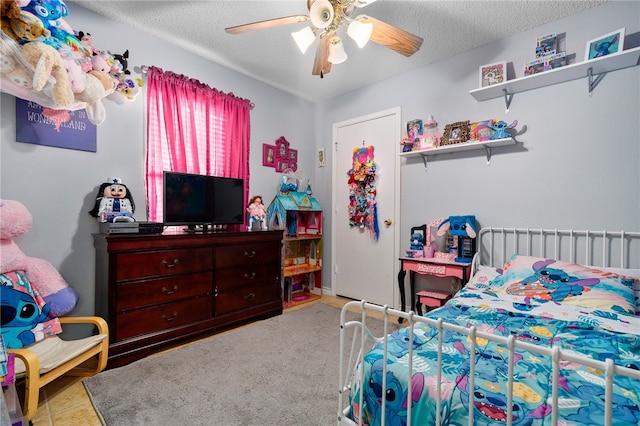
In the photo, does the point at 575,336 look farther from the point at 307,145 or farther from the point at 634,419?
the point at 307,145

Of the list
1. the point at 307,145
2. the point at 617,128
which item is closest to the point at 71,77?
the point at 307,145

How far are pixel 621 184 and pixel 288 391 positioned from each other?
2743mm

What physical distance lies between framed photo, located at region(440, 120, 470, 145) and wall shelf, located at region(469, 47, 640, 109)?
284 mm

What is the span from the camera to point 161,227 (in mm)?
2418

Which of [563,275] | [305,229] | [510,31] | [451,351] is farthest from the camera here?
[305,229]

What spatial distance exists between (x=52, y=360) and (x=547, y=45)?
4073 millimetres

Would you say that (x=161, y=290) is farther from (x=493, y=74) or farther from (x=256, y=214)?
(x=493, y=74)

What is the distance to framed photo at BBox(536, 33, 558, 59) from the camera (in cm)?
241

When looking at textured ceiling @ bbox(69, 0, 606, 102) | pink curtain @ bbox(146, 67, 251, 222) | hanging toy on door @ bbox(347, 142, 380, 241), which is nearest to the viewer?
textured ceiling @ bbox(69, 0, 606, 102)

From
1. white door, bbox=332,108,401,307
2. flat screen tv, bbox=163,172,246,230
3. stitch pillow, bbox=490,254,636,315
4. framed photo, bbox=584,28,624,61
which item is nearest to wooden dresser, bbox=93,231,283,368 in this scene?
flat screen tv, bbox=163,172,246,230

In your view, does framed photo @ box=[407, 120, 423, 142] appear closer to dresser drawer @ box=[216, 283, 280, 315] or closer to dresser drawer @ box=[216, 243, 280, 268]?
dresser drawer @ box=[216, 243, 280, 268]

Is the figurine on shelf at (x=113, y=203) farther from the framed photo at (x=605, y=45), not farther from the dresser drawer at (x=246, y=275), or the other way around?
the framed photo at (x=605, y=45)

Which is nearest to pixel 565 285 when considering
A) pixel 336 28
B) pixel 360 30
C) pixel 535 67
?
pixel 535 67

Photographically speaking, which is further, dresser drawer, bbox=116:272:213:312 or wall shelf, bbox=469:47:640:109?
dresser drawer, bbox=116:272:213:312
